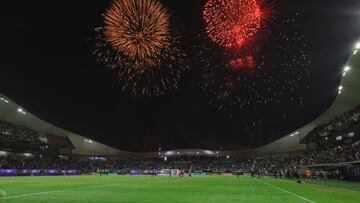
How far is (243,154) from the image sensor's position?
135m

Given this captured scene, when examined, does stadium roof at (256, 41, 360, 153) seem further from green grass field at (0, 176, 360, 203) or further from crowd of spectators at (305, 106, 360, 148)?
green grass field at (0, 176, 360, 203)

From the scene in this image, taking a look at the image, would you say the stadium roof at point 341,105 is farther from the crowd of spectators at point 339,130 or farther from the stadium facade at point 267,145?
the crowd of spectators at point 339,130

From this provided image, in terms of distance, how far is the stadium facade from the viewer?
71.4m

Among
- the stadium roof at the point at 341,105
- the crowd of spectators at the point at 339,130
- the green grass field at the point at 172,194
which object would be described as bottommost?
the green grass field at the point at 172,194

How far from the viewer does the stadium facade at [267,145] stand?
71.4 m

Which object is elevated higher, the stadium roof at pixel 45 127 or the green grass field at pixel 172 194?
→ the stadium roof at pixel 45 127

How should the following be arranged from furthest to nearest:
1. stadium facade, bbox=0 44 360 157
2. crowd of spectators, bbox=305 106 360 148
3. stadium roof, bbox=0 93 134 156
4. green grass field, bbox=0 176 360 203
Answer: stadium roof, bbox=0 93 134 156
stadium facade, bbox=0 44 360 157
crowd of spectators, bbox=305 106 360 148
green grass field, bbox=0 176 360 203

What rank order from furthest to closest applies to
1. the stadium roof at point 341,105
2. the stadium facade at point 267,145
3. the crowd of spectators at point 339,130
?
1. the stadium facade at point 267,145
2. the crowd of spectators at point 339,130
3. the stadium roof at point 341,105

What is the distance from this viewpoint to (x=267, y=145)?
124688 mm

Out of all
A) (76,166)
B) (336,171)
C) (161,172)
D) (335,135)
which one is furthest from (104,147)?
(336,171)

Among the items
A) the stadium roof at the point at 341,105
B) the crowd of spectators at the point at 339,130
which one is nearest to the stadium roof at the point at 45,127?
the stadium roof at the point at 341,105

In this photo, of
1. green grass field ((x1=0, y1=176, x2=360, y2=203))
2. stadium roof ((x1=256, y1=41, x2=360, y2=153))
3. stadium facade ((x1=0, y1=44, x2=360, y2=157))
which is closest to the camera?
green grass field ((x1=0, y1=176, x2=360, y2=203))

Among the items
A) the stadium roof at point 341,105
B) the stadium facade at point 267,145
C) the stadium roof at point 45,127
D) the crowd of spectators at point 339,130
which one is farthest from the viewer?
the stadium roof at point 45,127

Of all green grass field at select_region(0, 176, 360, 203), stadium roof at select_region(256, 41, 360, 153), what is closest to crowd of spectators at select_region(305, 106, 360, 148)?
stadium roof at select_region(256, 41, 360, 153)
